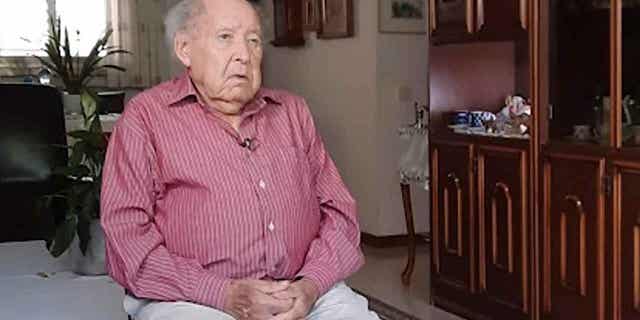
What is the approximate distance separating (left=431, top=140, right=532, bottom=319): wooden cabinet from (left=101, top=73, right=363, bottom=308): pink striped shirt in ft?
4.24

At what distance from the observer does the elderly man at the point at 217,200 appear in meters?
1.55

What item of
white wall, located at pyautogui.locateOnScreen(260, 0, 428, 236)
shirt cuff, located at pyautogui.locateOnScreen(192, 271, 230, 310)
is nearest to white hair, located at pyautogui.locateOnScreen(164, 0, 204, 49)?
shirt cuff, located at pyautogui.locateOnScreen(192, 271, 230, 310)

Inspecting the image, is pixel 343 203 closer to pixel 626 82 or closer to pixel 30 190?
pixel 626 82

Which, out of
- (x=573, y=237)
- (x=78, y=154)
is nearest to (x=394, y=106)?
(x=573, y=237)

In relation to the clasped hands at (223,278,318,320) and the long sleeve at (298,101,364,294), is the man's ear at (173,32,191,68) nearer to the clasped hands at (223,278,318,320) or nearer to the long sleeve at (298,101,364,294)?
the long sleeve at (298,101,364,294)

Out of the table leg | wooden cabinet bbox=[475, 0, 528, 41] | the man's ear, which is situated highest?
wooden cabinet bbox=[475, 0, 528, 41]

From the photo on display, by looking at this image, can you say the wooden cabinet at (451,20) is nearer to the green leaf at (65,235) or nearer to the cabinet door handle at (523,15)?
the cabinet door handle at (523,15)

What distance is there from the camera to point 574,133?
2.62 meters

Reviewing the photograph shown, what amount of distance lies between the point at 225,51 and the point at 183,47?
0.32ft

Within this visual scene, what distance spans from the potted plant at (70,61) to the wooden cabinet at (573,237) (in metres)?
2.58

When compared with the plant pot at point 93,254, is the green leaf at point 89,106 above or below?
above

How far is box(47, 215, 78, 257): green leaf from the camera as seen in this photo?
2.29m

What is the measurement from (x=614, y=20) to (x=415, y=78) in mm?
2314

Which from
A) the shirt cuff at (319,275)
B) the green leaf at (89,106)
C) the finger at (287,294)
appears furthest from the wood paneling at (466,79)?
the finger at (287,294)
